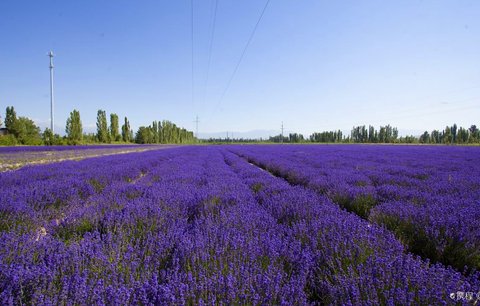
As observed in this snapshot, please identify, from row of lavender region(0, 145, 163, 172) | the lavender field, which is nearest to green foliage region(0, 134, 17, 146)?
row of lavender region(0, 145, 163, 172)

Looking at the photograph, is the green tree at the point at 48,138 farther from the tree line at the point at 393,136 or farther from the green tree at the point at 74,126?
the tree line at the point at 393,136

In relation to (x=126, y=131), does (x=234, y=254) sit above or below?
below

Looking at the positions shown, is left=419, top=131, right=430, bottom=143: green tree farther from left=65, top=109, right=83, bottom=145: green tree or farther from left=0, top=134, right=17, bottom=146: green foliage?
left=0, top=134, right=17, bottom=146: green foliage

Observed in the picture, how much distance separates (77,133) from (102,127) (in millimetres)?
8798

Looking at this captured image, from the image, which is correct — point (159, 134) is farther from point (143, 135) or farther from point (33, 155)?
point (33, 155)

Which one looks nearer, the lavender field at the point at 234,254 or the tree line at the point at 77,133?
the lavender field at the point at 234,254

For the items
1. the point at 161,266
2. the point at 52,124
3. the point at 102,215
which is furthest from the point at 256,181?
Answer: the point at 52,124

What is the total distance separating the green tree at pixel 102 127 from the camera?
5038cm

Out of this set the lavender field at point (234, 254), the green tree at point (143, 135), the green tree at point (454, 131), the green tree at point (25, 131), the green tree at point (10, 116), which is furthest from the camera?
the green tree at point (143, 135)

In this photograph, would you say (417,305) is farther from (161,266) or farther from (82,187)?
(82,187)

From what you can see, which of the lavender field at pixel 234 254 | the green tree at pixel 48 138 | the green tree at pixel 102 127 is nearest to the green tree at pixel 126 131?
the green tree at pixel 102 127

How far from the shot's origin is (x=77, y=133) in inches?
1667

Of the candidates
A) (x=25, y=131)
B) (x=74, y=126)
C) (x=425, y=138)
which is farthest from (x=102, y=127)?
(x=425, y=138)

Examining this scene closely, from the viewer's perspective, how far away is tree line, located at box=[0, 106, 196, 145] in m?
34.2
